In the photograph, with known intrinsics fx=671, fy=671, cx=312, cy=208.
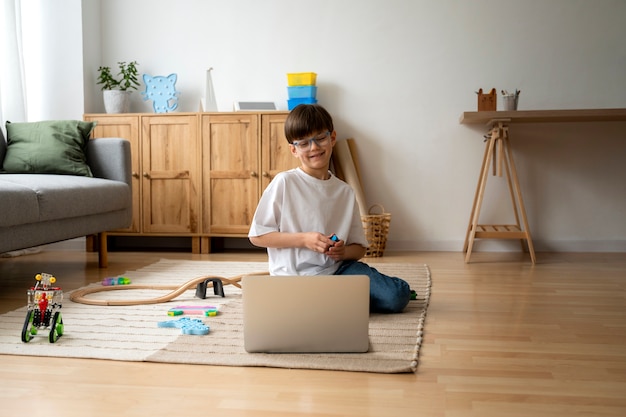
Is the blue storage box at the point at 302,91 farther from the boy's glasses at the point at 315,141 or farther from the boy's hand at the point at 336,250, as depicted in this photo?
the boy's hand at the point at 336,250

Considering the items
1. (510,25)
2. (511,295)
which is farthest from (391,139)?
(511,295)

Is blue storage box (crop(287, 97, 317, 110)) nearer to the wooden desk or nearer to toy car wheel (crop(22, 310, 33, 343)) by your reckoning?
the wooden desk

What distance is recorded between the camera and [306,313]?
1622 millimetres

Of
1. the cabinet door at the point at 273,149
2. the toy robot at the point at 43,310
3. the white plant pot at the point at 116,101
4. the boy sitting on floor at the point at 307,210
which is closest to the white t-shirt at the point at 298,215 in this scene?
the boy sitting on floor at the point at 307,210

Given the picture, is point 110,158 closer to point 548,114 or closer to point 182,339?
point 182,339

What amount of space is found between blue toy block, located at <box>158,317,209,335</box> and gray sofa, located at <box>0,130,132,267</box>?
2.74ft

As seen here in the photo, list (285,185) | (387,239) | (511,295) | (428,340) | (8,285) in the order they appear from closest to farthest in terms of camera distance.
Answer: (428,340) → (285,185) → (511,295) → (8,285) → (387,239)

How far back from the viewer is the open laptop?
5.27 ft

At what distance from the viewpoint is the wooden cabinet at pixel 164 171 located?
3939 millimetres

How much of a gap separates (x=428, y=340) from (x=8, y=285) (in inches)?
71.3

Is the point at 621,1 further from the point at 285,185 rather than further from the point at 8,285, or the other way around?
the point at 8,285

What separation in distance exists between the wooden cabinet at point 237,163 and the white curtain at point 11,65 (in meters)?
1.04

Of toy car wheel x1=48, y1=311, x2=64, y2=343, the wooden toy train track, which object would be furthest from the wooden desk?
toy car wheel x1=48, y1=311, x2=64, y2=343

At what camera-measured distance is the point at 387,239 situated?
160 inches
